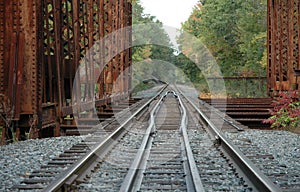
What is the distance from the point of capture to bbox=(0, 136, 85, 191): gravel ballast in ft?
17.6

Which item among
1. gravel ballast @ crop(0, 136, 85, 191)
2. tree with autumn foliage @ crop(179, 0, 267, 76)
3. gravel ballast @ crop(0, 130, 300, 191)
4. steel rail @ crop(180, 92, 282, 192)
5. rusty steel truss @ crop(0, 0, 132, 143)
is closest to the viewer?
steel rail @ crop(180, 92, 282, 192)

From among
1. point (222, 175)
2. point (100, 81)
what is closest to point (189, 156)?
point (222, 175)

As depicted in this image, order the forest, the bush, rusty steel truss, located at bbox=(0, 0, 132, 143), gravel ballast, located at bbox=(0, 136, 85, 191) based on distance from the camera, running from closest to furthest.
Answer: gravel ballast, located at bbox=(0, 136, 85, 191), rusty steel truss, located at bbox=(0, 0, 132, 143), the bush, the forest

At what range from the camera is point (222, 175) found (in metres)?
5.48

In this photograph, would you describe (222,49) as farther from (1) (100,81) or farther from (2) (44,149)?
(2) (44,149)

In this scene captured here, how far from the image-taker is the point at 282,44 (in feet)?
53.7

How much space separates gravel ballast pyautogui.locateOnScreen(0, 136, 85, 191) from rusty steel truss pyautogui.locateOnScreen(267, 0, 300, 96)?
342 inches

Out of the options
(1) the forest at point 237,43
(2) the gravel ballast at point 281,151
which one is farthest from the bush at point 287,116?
(1) the forest at point 237,43

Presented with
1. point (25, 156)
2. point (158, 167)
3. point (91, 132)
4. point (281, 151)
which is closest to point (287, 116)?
point (281, 151)

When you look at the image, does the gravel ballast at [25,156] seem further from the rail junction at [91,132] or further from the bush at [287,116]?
the bush at [287,116]

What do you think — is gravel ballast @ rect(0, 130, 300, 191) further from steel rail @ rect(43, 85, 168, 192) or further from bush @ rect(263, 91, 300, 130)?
bush @ rect(263, 91, 300, 130)

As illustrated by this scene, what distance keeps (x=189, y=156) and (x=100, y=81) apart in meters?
8.87

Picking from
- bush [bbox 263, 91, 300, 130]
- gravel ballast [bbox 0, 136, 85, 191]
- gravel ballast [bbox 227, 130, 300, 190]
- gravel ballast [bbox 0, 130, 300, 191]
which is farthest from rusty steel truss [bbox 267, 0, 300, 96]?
gravel ballast [bbox 0, 136, 85, 191]

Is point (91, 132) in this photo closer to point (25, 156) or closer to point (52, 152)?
point (52, 152)
